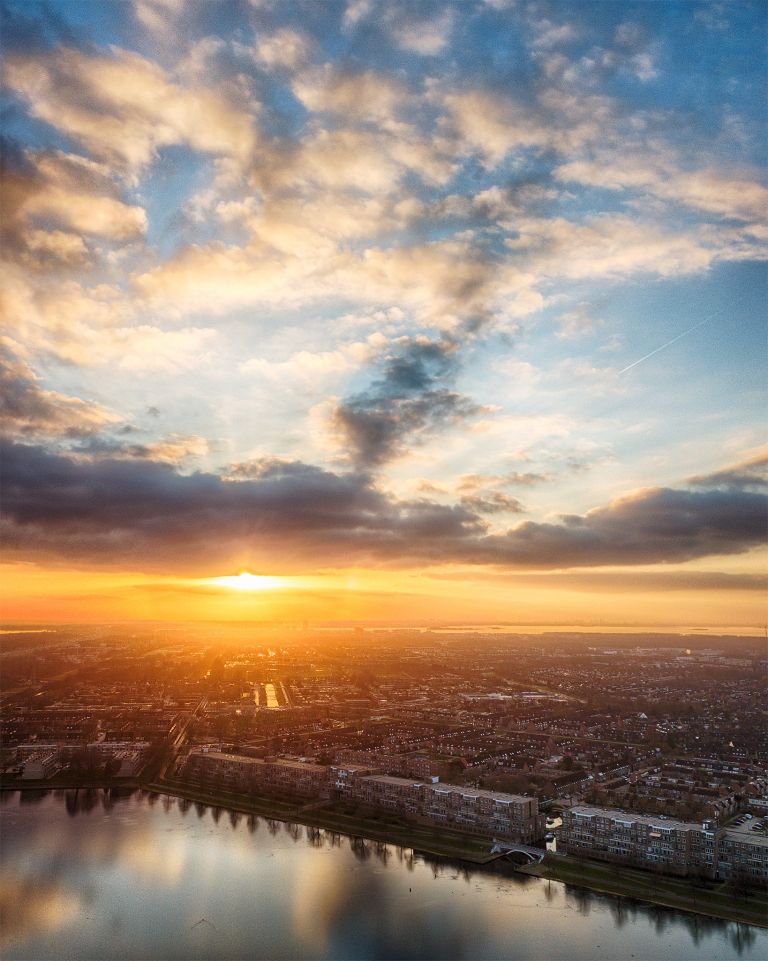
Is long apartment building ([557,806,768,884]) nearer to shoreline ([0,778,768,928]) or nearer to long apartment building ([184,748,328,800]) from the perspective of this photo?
shoreline ([0,778,768,928])

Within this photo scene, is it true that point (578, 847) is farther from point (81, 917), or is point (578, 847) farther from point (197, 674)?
point (197, 674)

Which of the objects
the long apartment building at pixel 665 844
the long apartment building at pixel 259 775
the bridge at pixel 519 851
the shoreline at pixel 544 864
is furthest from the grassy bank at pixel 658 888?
the long apartment building at pixel 259 775

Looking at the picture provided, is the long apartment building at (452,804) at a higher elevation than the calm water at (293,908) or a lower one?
higher

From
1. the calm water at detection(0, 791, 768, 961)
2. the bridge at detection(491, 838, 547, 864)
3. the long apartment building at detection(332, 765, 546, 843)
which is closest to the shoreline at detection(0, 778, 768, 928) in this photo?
the bridge at detection(491, 838, 547, 864)

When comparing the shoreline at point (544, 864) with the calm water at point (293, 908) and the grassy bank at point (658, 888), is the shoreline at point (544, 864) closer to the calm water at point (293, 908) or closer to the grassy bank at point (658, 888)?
the grassy bank at point (658, 888)

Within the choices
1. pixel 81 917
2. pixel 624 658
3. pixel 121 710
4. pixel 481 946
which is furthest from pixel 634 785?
pixel 624 658

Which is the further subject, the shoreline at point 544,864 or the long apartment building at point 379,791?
the long apartment building at point 379,791
